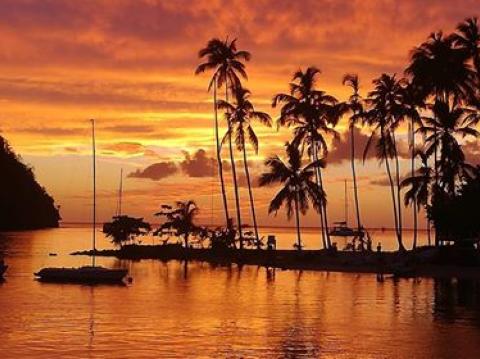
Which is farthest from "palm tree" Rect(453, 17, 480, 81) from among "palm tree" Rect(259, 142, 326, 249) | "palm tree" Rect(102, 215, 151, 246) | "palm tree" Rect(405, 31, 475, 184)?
"palm tree" Rect(102, 215, 151, 246)

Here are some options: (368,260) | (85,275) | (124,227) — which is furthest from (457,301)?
(124,227)

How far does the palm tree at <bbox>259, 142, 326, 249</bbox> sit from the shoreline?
5029 mm

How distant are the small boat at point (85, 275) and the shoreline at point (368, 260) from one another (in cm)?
1715

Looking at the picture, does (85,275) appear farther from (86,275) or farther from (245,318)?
(245,318)

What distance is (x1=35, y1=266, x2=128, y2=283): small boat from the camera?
60209 mm

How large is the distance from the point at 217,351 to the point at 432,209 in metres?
43.4

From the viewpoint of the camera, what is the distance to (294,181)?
7762 centimetres

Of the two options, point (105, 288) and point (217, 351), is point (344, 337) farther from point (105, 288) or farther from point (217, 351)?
point (105, 288)

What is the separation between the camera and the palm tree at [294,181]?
77.1m

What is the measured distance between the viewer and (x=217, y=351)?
2992cm

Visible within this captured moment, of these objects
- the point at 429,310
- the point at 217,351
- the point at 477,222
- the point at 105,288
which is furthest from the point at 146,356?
the point at 477,222

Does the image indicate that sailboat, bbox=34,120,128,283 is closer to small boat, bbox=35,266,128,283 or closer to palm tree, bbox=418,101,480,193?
small boat, bbox=35,266,128,283

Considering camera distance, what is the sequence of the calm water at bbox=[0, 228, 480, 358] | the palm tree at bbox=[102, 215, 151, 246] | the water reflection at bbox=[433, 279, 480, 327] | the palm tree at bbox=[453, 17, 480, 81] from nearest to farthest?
the calm water at bbox=[0, 228, 480, 358] → the water reflection at bbox=[433, 279, 480, 327] → the palm tree at bbox=[453, 17, 480, 81] → the palm tree at bbox=[102, 215, 151, 246]

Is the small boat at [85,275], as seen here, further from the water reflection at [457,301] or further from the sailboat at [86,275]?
the water reflection at [457,301]
